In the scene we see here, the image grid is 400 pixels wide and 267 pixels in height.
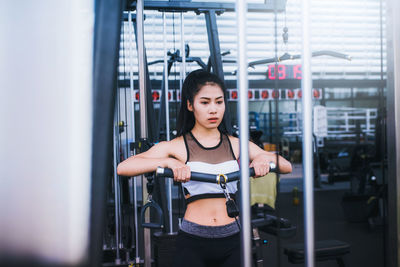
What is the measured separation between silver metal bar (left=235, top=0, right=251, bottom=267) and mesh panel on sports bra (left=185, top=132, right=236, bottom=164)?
2.89 feet

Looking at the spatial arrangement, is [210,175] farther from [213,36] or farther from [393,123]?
[213,36]

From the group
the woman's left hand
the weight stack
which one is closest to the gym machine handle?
the woman's left hand

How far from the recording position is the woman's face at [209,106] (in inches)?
60.6

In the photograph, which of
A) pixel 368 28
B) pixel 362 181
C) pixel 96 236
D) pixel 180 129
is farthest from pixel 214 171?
pixel 368 28

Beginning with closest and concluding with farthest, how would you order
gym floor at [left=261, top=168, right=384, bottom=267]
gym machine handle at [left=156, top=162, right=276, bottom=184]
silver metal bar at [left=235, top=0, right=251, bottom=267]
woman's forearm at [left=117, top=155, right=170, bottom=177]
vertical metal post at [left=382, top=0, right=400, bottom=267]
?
silver metal bar at [left=235, top=0, right=251, bottom=267] < vertical metal post at [left=382, top=0, right=400, bottom=267] < gym machine handle at [left=156, top=162, right=276, bottom=184] < woman's forearm at [left=117, top=155, right=170, bottom=177] < gym floor at [left=261, top=168, right=384, bottom=267]

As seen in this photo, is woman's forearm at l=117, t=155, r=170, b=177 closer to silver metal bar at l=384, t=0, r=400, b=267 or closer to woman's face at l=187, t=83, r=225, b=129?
woman's face at l=187, t=83, r=225, b=129

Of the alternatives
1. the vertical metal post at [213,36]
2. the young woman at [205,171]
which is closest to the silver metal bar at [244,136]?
the young woman at [205,171]

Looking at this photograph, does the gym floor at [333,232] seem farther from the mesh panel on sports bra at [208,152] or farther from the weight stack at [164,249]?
the mesh panel on sports bra at [208,152]

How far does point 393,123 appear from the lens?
815 mm

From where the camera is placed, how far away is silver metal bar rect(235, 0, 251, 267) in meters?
0.66

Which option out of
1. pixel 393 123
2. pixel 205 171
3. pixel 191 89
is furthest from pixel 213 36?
pixel 393 123

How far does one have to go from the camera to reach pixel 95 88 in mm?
538

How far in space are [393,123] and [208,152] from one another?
0.86 m

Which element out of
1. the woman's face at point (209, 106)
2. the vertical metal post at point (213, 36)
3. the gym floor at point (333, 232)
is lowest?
the gym floor at point (333, 232)
